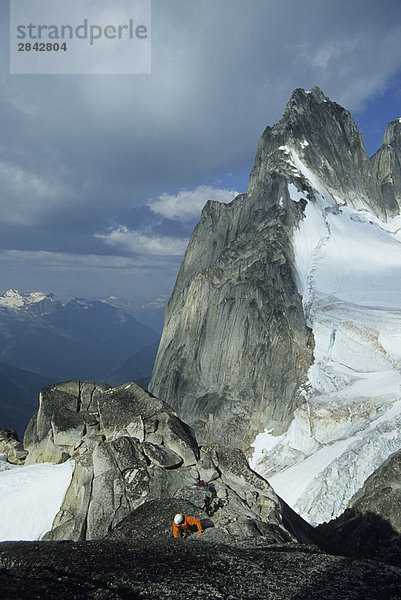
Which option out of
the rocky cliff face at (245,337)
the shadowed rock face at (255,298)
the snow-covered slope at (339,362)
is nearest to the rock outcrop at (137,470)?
the snow-covered slope at (339,362)

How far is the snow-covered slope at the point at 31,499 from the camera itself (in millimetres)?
18312

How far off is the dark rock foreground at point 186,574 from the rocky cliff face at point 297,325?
3183 cm

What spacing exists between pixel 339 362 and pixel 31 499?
5417 centimetres

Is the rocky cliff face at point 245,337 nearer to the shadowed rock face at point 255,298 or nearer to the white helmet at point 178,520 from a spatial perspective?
the shadowed rock face at point 255,298

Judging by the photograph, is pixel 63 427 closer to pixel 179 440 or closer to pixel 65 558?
pixel 179 440

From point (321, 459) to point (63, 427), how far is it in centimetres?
3413

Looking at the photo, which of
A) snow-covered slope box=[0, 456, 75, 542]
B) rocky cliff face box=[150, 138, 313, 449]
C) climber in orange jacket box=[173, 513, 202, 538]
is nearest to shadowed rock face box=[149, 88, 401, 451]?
rocky cliff face box=[150, 138, 313, 449]

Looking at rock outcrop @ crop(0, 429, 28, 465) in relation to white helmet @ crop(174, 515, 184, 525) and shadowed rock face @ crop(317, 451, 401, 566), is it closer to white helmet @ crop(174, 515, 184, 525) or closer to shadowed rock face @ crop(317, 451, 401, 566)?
white helmet @ crop(174, 515, 184, 525)

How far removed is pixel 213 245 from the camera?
325ft

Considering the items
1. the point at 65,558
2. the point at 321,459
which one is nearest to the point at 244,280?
the point at 321,459

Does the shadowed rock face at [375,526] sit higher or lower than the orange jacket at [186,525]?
lower

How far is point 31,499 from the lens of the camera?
64.3 ft

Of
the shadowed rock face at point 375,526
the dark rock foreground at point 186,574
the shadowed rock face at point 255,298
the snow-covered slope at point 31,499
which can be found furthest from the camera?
the shadowed rock face at point 255,298

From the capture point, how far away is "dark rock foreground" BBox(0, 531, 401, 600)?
7914 mm
